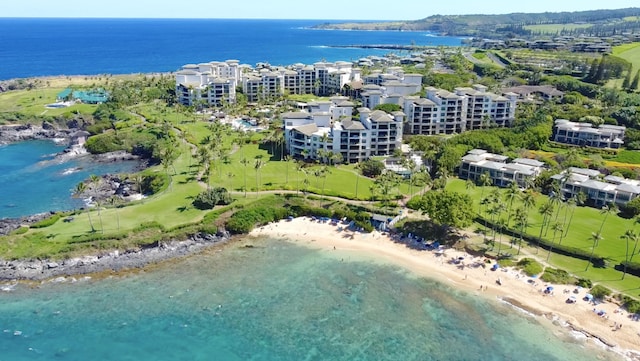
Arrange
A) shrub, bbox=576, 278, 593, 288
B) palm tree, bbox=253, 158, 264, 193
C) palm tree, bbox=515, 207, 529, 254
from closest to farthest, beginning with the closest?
Answer: shrub, bbox=576, 278, 593, 288
palm tree, bbox=515, 207, 529, 254
palm tree, bbox=253, 158, 264, 193

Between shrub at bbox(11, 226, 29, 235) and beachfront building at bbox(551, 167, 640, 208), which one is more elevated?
beachfront building at bbox(551, 167, 640, 208)

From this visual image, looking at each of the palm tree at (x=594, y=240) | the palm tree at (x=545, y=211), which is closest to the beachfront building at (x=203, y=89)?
the palm tree at (x=545, y=211)

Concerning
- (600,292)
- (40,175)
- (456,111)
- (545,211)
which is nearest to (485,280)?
(600,292)

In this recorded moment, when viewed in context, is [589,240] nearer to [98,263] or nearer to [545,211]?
[545,211]

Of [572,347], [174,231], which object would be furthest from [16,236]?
[572,347]

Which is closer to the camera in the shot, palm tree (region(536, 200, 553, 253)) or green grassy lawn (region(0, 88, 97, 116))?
palm tree (region(536, 200, 553, 253))

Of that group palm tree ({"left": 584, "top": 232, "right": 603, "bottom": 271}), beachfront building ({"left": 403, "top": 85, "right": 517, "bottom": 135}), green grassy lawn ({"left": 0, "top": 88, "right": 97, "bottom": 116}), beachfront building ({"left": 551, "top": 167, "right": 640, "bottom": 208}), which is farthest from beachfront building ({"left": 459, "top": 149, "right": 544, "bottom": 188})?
green grassy lawn ({"left": 0, "top": 88, "right": 97, "bottom": 116})

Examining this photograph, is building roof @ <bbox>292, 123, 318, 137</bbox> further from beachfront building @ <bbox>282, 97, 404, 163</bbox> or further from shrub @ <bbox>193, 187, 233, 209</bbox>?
shrub @ <bbox>193, 187, 233, 209</bbox>
